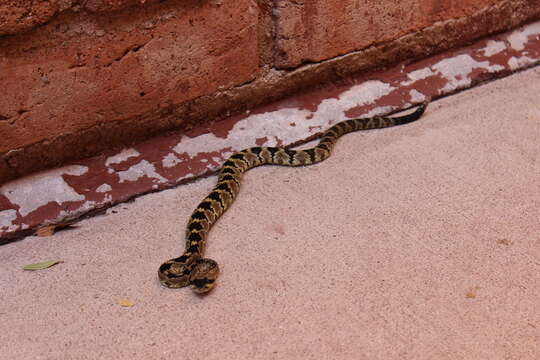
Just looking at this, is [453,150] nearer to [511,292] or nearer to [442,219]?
[442,219]

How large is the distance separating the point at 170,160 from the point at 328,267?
169 centimetres

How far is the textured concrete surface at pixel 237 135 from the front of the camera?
466cm

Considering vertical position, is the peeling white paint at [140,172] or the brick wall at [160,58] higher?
the brick wall at [160,58]

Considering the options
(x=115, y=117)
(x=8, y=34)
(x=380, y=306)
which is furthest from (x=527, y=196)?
(x=8, y=34)

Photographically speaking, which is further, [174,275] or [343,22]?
[343,22]

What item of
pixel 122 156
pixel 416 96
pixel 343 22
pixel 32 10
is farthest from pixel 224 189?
pixel 416 96

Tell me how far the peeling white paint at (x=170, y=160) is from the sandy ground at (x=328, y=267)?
245 mm

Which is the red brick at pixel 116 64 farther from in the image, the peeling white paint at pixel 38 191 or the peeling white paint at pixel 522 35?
the peeling white paint at pixel 522 35

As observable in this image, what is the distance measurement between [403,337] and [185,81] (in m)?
2.65

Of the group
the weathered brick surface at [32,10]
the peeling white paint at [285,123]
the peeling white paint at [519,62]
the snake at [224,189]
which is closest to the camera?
the snake at [224,189]

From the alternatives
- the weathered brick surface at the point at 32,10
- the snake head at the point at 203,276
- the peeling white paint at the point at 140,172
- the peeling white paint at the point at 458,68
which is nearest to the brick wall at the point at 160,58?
the weathered brick surface at the point at 32,10

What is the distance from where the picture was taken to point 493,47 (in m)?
6.45

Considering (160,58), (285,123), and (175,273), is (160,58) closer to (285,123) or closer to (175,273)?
(285,123)

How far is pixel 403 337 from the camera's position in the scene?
3494 mm
